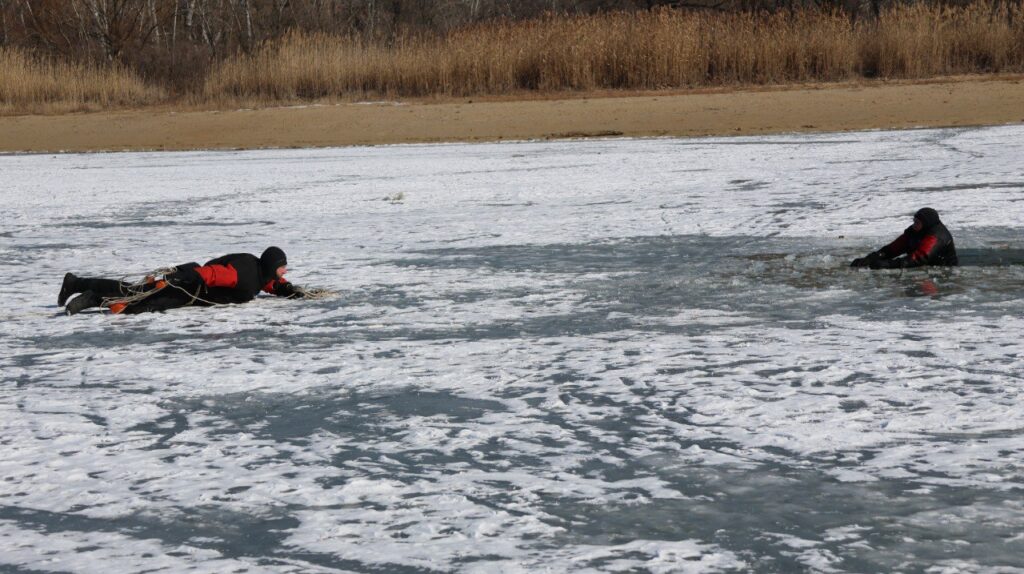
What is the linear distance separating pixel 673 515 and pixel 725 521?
0.53ft

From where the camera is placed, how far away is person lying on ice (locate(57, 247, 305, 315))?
302 inches

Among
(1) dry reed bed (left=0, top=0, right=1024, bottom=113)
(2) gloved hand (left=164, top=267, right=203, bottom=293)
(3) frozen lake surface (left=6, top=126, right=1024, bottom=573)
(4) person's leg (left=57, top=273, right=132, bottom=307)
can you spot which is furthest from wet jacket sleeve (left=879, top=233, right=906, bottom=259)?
(1) dry reed bed (left=0, top=0, right=1024, bottom=113)

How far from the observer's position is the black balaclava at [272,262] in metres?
7.88

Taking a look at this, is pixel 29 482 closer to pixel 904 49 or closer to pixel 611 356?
pixel 611 356

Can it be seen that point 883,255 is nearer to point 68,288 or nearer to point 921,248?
point 921,248

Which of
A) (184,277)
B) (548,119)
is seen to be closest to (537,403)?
(184,277)

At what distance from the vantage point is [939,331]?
21.1ft

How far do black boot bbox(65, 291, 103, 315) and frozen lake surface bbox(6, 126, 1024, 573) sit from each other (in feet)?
0.26

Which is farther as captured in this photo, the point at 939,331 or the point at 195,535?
the point at 939,331

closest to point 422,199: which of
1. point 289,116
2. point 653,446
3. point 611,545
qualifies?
point 653,446

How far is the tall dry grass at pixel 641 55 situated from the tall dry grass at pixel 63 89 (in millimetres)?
2318

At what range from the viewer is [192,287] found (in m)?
7.77

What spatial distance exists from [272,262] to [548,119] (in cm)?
1734

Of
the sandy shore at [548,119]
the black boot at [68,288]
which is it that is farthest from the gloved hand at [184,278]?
the sandy shore at [548,119]
